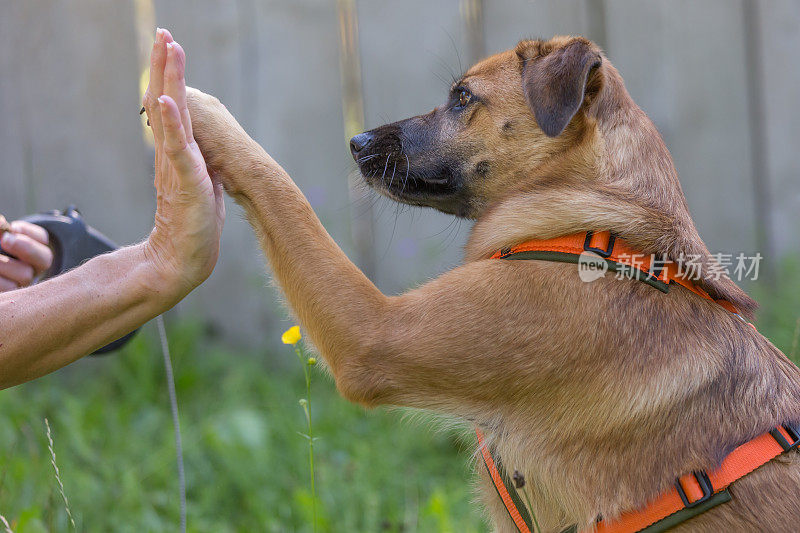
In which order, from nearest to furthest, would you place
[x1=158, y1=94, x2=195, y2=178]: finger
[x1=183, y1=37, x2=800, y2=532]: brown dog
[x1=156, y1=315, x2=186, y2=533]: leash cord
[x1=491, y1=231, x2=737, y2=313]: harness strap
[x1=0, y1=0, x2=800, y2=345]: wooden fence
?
[x1=158, y1=94, x2=195, y2=178]: finger
[x1=183, y1=37, x2=800, y2=532]: brown dog
[x1=491, y1=231, x2=737, y2=313]: harness strap
[x1=156, y1=315, x2=186, y2=533]: leash cord
[x1=0, y1=0, x2=800, y2=345]: wooden fence

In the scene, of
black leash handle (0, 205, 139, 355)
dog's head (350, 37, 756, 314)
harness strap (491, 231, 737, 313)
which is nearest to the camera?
harness strap (491, 231, 737, 313)

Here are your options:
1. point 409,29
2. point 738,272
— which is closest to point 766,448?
point 738,272

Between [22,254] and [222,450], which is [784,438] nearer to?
[22,254]

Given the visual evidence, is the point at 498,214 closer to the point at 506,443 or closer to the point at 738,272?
the point at 506,443

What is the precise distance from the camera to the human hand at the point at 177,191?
1831 mm

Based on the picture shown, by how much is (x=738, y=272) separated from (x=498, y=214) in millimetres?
2794

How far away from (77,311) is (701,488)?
5.34 ft

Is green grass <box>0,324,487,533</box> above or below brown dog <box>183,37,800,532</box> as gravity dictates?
below

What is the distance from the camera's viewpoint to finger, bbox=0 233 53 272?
245 centimetres

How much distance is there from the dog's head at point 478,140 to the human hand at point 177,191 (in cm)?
83

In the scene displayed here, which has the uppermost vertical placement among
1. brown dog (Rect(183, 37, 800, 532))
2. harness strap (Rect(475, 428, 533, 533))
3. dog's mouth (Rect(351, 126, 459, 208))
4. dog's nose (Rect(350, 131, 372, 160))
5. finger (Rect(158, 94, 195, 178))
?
finger (Rect(158, 94, 195, 178))

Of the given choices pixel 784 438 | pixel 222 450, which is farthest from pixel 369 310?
pixel 222 450

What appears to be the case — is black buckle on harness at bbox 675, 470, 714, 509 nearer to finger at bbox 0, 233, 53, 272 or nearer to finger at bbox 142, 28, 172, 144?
finger at bbox 142, 28, 172, 144

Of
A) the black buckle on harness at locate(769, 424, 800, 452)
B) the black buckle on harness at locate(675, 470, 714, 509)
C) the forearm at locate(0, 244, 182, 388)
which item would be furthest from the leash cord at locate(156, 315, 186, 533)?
the black buckle on harness at locate(769, 424, 800, 452)
